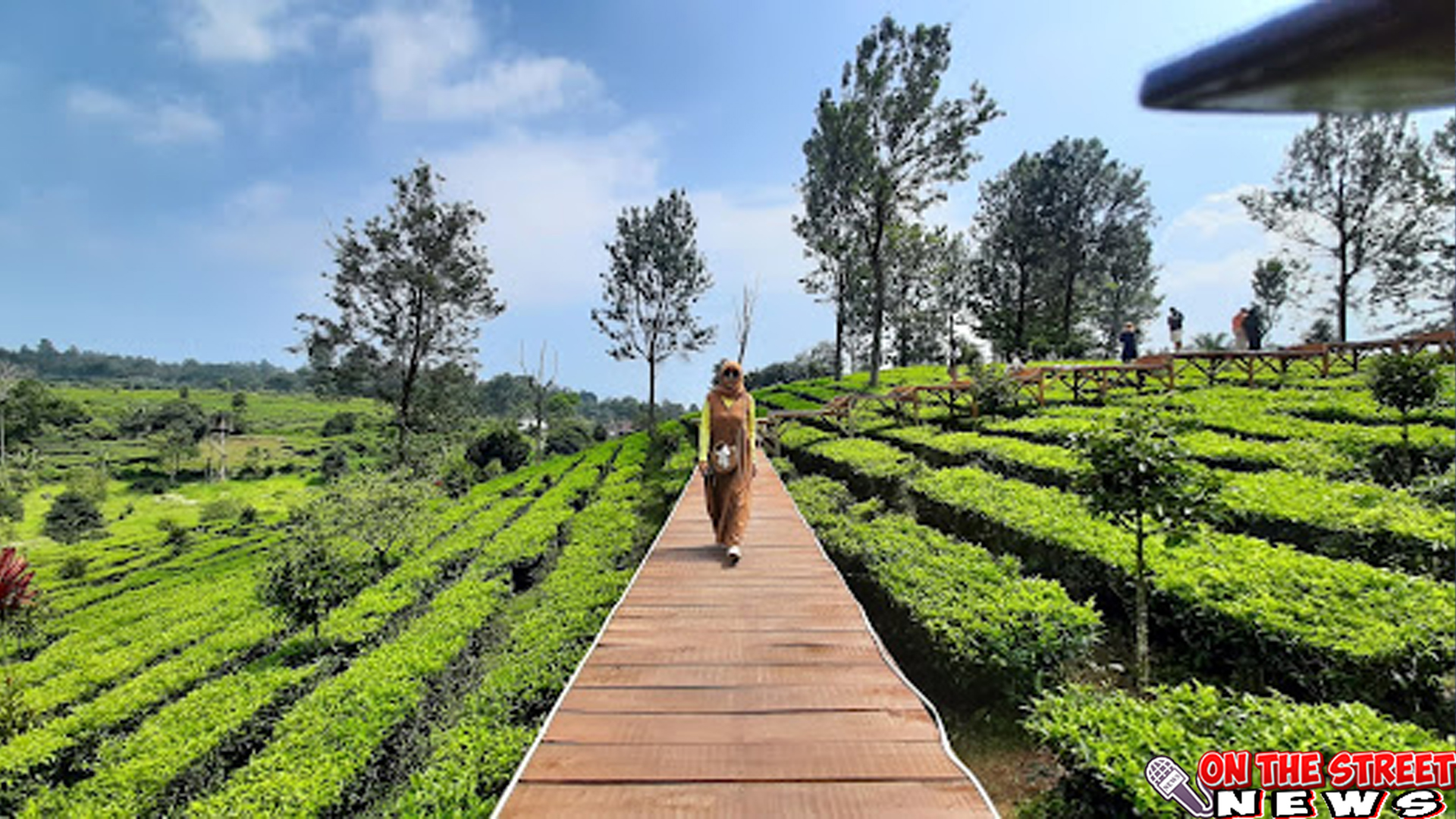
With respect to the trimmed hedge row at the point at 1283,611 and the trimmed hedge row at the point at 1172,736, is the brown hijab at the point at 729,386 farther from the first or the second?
the trimmed hedge row at the point at 1172,736

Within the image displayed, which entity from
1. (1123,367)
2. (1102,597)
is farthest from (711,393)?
(1123,367)

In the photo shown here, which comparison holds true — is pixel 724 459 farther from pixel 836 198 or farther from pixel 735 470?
pixel 836 198

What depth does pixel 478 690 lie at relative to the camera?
5648 millimetres

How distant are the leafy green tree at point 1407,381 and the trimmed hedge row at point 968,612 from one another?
232 inches

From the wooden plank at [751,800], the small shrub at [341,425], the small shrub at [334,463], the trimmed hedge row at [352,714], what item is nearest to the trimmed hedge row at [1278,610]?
the wooden plank at [751,800]

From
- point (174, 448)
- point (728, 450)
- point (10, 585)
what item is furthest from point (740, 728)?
point (174, 448)

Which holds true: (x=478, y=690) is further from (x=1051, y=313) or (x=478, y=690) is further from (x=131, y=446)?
(x=131, y=446)

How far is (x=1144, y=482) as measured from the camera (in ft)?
14.0

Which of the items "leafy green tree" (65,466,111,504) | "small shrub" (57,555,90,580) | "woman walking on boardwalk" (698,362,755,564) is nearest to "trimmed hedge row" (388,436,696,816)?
"woman walking on boardwalk" (698,362,755,564)

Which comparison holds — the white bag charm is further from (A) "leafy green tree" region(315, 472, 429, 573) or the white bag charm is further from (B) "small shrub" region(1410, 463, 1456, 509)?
(A) "leafy green tree" region(315, 472, 429, 573)

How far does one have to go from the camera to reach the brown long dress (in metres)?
5.95

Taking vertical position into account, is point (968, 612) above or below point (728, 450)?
below

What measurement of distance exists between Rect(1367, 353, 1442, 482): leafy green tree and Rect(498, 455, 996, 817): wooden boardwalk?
8143 millimetres

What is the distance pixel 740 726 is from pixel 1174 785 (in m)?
1.72
